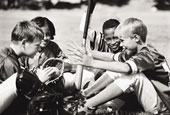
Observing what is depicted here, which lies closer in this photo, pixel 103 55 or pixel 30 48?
pixel 30 48

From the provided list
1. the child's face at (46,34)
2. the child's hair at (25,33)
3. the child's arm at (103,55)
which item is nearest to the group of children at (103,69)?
the child's hair at (25,33)

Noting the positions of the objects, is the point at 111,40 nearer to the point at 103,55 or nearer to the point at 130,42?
the point at 103,55

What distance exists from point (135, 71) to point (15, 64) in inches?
32.8

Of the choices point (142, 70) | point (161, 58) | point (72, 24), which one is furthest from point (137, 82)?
point (72, 24)

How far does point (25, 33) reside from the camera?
10.1 feet

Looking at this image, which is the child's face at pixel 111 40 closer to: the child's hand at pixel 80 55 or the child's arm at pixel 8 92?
the child's hand at pixel 80 55

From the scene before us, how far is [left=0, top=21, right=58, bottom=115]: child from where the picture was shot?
2697 mm

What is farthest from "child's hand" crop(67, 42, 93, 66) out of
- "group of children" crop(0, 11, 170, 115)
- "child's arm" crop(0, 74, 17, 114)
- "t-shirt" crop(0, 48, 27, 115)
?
"child's arm" crop(0, 74, 17, 114)

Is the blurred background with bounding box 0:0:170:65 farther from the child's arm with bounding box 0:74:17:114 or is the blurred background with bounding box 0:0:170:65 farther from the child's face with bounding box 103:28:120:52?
the child's arm with bounding box 0:74:17:114

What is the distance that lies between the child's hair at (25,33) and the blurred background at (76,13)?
2686 millimetres

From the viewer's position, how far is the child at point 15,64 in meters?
2.70

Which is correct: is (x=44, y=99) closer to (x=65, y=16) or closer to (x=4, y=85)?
(x=4, y=85)

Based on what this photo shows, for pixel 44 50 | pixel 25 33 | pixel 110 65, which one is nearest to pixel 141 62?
pixel 110 65

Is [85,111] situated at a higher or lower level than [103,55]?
lower
